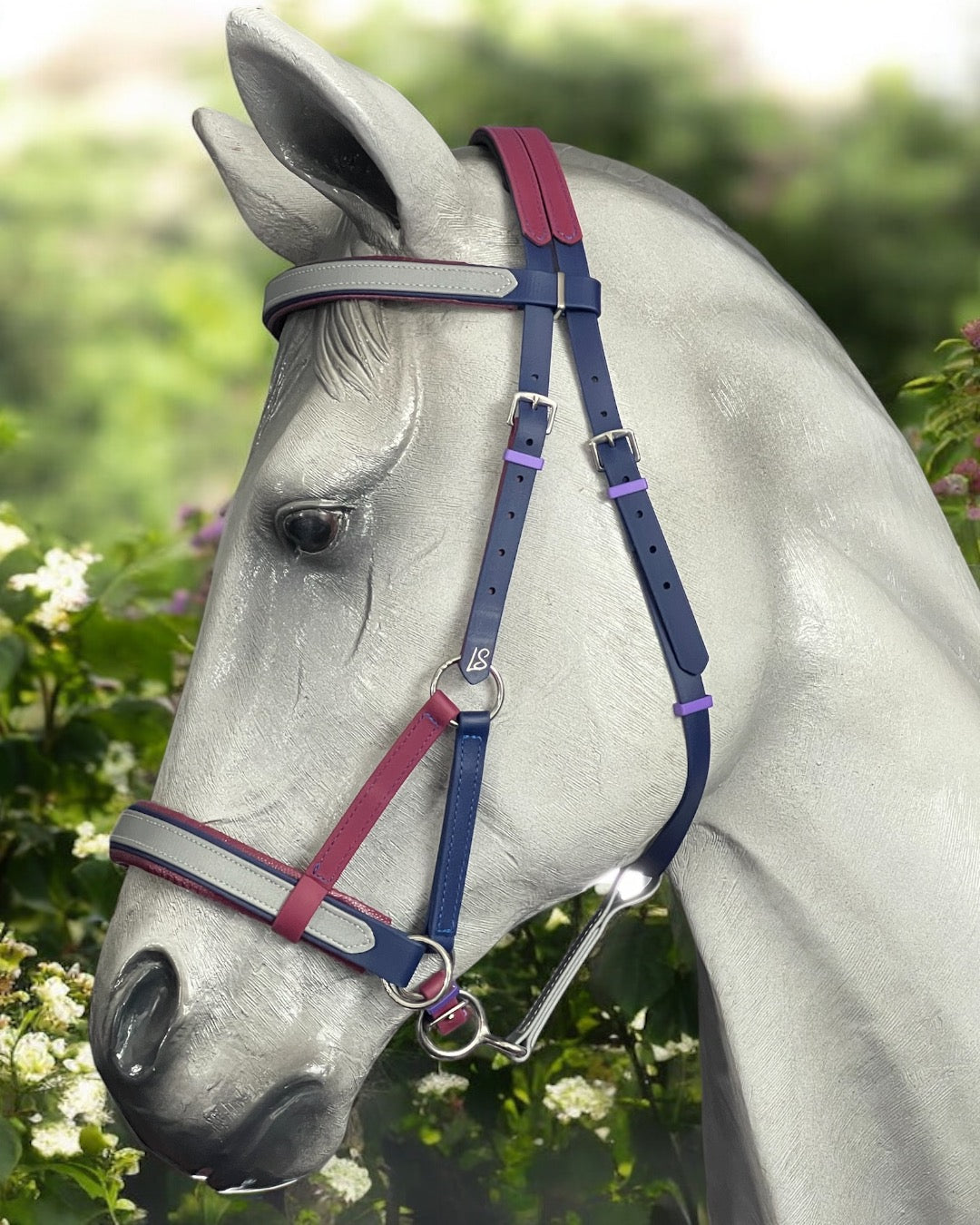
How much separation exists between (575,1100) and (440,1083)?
0.50 ft

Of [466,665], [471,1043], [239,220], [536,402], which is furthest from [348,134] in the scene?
[239,220]

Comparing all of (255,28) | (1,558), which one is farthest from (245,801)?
(1,558)

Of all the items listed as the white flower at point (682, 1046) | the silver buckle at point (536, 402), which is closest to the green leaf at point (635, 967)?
the white flower at point (682, 1046)

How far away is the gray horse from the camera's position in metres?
0.78

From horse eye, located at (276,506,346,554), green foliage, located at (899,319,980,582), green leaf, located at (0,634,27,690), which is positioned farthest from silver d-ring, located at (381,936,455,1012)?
green leaf, located at (0,634,27,690)

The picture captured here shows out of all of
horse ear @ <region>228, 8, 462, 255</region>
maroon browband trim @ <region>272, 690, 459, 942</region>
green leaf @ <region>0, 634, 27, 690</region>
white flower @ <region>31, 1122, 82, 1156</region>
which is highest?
horse ear @ <region>228, 8, 462, 255</region>

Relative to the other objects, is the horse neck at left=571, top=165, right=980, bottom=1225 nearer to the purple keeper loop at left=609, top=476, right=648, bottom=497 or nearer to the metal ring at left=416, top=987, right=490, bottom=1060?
the purple keeper loop at left=609, top=476, right=648, bottom=497

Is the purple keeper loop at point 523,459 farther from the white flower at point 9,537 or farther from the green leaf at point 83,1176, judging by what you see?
the white flower at point 9,537

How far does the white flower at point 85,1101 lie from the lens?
107 cm

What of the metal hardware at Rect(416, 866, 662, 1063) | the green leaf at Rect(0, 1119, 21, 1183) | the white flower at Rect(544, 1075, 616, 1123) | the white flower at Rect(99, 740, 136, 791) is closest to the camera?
the metal hardware at Rect(416, 866, 662, 1063)

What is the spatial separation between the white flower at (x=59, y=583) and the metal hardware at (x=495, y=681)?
95 cm

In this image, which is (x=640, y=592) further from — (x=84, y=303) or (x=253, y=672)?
(x=84, y=303)

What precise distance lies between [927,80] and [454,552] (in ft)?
6.83

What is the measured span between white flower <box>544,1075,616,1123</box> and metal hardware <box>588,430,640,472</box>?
847 mm
